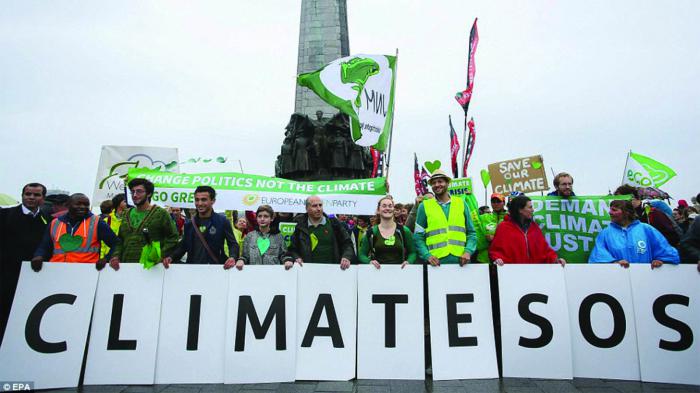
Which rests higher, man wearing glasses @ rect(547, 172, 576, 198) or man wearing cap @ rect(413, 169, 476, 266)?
man wearing glasses @ rect(547, 172, 576, 198)

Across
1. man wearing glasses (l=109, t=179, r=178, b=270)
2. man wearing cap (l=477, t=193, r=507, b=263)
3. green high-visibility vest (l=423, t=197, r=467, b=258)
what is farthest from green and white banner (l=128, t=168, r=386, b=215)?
green high-visibility vest (l=423, t=197, r=467, b=258)

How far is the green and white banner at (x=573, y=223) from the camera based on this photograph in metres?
5.93

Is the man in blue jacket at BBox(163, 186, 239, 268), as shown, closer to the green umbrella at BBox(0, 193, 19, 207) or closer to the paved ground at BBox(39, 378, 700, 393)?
the paved ground at BBox(39, 378, 700, 393)

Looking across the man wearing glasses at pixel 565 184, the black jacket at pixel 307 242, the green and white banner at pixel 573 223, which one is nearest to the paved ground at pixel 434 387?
the black jacket at pixel 307 242

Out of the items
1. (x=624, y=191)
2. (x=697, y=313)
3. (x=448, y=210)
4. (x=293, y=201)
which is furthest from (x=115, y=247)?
(x=624, y=191)

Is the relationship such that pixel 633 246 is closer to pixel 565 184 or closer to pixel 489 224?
pixel 565 184

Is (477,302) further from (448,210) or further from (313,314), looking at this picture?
(313,314)

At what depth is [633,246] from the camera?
181 inches

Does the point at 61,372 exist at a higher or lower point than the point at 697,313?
lower

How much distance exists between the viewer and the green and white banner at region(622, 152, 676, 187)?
320 inches

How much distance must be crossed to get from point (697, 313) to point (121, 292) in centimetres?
545

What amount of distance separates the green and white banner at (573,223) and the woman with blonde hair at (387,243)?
213cm

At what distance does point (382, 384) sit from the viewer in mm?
4062

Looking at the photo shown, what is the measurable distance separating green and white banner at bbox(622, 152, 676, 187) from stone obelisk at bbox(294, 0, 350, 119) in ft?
31.4
